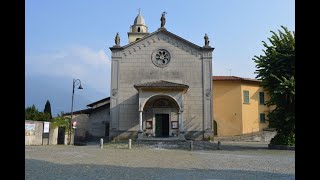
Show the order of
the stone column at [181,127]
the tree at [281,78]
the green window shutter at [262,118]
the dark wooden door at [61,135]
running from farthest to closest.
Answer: the green window shutter at [262,118]
the dark wooden door at [61,135]
the stone column at [181,127]
the tree at [281,78]

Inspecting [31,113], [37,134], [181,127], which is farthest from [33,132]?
[181,127]

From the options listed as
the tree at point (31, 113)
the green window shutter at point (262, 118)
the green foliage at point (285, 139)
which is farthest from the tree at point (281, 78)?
the tree at point (31, 113)

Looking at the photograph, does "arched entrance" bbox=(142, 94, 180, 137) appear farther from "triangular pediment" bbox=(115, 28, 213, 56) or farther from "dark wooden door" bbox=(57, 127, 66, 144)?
"dark wooden door" bbox=(57, 127, 66, 144)

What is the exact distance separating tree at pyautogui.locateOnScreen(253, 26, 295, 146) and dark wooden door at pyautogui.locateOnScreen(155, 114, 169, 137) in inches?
413

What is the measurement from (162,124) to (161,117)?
26.6 inches

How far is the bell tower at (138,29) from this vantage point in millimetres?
51562

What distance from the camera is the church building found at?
1190 inches

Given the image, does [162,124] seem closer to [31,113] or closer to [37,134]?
[37,134]

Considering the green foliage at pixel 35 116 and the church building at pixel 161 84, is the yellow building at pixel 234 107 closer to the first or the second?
the church building at pixel 161 84

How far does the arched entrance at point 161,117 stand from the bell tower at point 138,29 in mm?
23056
